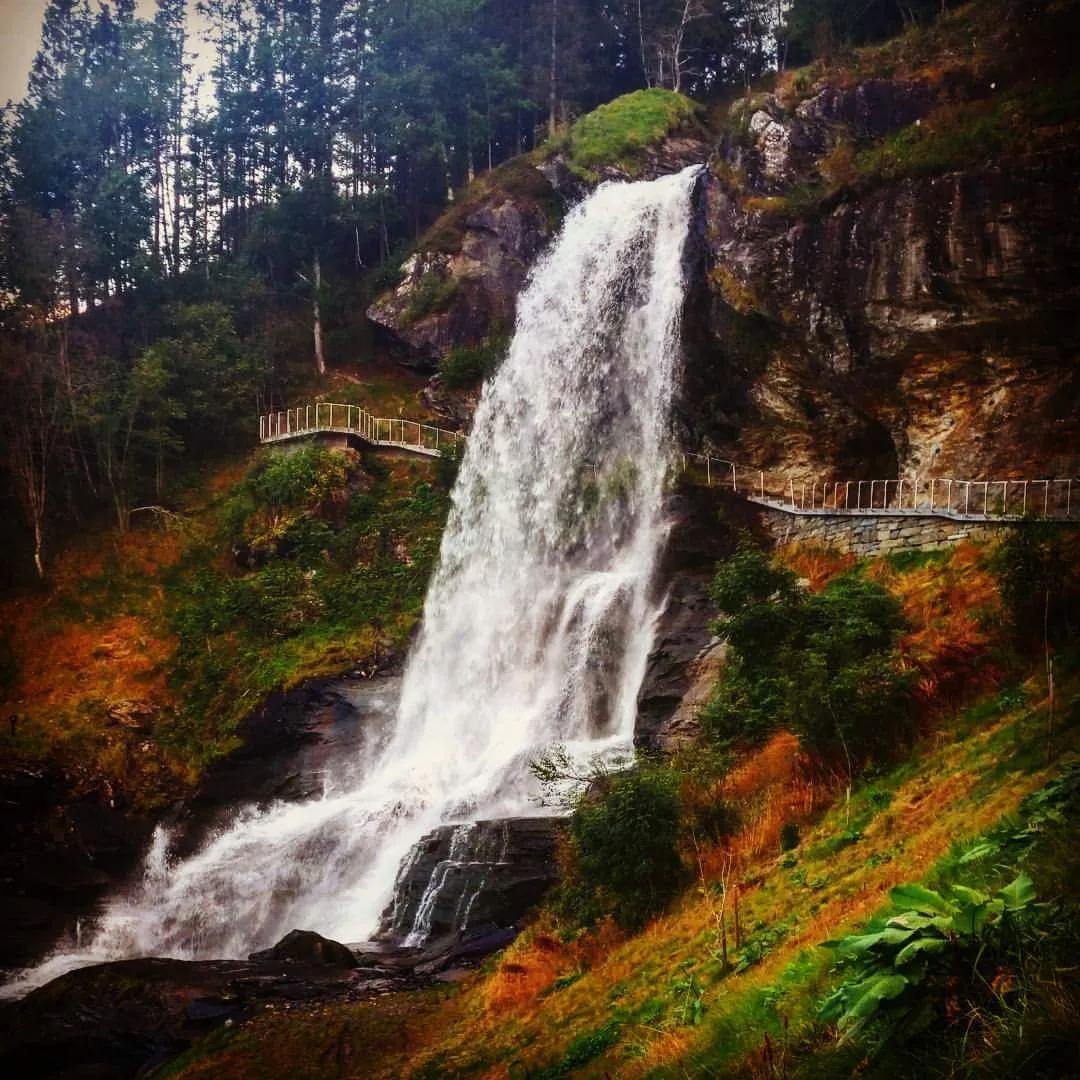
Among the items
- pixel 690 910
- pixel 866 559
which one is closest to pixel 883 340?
pixel 866 559

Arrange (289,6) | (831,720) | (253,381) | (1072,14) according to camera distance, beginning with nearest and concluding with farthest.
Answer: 1. (831,720)
2. (1072,14)
3. (253,381)
4. (289,6)

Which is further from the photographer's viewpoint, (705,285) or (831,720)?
(705,285)

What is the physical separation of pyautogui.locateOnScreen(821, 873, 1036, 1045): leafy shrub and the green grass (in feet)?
125

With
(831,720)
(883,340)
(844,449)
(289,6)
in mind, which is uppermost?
(289,6)

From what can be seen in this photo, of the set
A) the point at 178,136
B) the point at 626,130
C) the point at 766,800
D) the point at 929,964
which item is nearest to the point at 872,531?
the point at 766,800

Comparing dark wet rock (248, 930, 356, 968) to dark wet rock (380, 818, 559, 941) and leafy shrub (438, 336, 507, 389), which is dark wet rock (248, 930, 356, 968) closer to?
dark wet rock (380, 818, 559, 941)

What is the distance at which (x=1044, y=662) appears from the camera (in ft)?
35.2

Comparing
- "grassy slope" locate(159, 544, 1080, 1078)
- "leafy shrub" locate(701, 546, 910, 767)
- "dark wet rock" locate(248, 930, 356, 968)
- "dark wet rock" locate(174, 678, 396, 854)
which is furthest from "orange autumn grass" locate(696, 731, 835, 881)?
"dark wet rock" locate(174, 678, 396, 854)

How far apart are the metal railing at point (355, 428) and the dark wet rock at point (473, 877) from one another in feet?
59.2

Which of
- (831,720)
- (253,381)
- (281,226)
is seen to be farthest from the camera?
(281,226)

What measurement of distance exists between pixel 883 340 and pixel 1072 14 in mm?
7700

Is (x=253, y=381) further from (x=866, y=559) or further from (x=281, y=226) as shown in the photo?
(x=866, y=559)

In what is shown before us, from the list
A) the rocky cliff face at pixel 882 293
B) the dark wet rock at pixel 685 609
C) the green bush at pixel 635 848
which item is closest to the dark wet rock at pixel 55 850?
the dark wet rock at pixel 685 609

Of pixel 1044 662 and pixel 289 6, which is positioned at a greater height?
pixel 289 6
